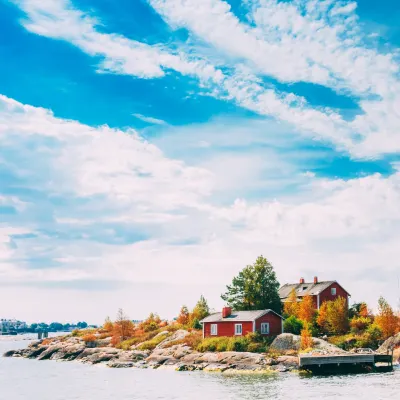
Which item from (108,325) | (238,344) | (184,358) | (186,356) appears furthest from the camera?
(108,325)

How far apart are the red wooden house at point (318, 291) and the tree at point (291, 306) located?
313cm

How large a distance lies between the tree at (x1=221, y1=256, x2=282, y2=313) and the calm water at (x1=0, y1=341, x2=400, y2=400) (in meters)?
22.0

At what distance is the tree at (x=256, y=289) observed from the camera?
8169 centimetres

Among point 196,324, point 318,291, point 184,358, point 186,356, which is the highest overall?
point 318,291

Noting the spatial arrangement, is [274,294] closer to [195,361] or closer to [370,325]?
[370,325]

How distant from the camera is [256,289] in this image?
81.6 meters

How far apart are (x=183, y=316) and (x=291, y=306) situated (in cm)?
1999

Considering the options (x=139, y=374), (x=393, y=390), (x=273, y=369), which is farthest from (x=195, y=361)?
(x=393, y=390)

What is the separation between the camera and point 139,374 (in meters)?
62.0

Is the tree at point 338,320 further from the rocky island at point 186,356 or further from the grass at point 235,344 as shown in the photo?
the grass at point 235,344

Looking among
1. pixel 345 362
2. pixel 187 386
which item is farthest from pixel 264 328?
pixel 187 386

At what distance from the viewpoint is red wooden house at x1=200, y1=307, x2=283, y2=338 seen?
237 feet

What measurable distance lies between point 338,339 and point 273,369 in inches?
659

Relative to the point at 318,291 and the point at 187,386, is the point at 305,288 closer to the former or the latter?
the point at 318,291
